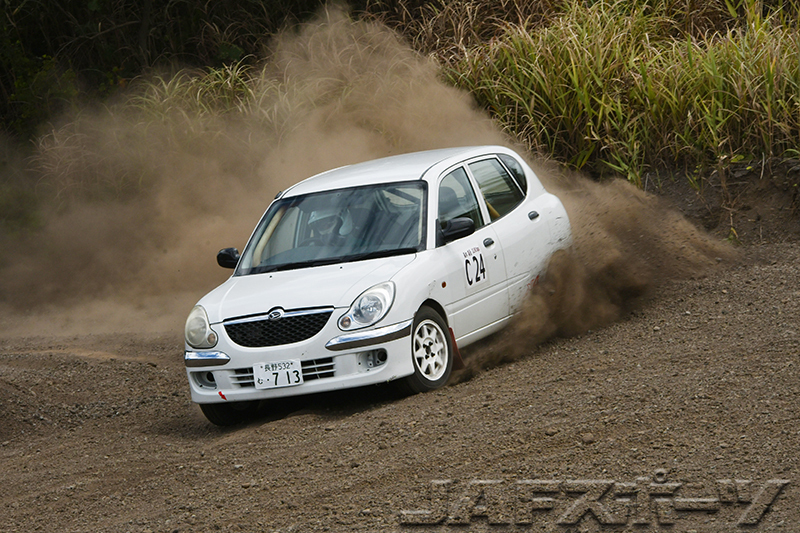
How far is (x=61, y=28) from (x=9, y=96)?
212 centimetres

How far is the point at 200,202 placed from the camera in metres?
14.5

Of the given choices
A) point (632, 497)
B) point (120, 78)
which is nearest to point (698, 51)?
point (632, 497)

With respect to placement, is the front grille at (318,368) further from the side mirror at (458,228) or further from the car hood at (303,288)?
the side mirror at (458,228)

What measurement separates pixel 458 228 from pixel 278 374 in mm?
1679

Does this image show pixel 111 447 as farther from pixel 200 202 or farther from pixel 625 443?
pixel 200 202

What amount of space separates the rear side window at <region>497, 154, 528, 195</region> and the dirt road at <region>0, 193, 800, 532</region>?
1451mm

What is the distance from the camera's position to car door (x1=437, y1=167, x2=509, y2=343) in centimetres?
695

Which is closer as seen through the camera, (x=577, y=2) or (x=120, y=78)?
(x=577, y=2)

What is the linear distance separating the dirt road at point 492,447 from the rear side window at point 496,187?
1.19 m

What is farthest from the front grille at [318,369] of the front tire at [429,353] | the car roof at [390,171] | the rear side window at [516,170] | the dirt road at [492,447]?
the rear side window at [516,170]

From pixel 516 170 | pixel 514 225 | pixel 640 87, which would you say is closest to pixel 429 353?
pixel 514 225

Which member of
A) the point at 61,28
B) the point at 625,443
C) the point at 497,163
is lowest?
the point at 625,443

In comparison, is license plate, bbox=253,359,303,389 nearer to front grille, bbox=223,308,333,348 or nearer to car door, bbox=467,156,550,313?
front grille, bbox=223,308,333,348

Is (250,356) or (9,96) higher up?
(9,96)
